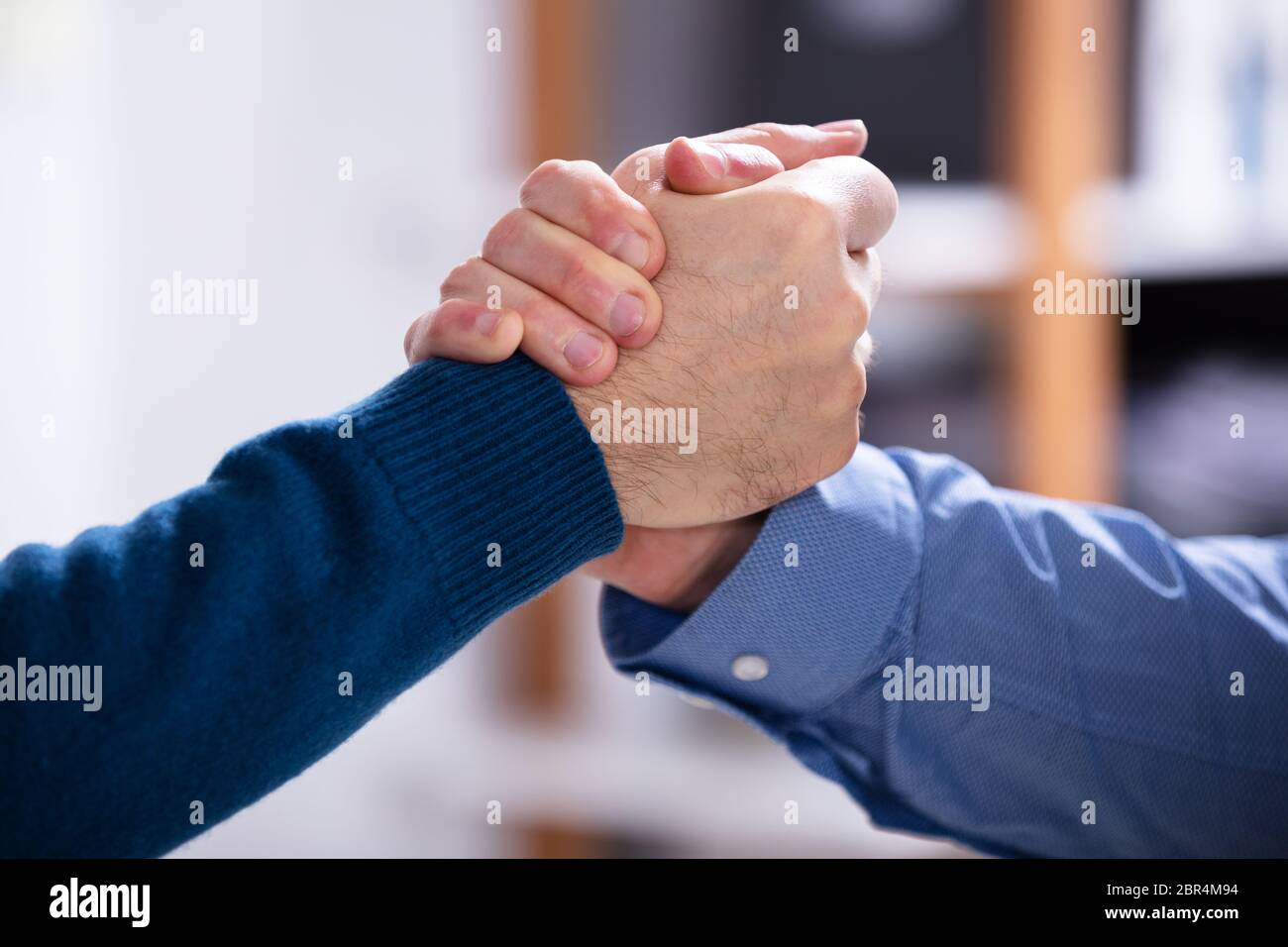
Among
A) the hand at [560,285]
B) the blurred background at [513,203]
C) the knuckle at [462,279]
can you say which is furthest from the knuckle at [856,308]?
the blurred background at [513,203]

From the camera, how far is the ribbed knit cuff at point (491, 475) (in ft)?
1.72

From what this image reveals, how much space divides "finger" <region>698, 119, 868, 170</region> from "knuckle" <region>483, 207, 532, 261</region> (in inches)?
4.6

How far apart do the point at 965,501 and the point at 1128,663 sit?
0.14m

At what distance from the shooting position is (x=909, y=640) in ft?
2.23

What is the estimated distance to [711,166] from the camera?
0.63m

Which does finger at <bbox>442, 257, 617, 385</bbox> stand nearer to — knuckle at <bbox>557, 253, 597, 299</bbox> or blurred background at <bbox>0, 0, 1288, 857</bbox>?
knuckle at <bbox>557, 253, 597, 299</bbox>

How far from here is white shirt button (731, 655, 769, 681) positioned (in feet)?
2.15

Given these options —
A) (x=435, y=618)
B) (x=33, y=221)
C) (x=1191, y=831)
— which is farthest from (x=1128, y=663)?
(x=33, y=221)

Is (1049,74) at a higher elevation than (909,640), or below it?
higher

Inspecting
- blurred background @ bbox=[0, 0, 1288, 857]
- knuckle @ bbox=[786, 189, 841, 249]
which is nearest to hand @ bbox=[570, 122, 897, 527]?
knuckle @ bbox=[786, 189, 841, 249]

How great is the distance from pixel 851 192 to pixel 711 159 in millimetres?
80

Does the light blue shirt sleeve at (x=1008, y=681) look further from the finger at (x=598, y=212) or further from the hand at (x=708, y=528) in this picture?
the finger at (x=598, y=212)

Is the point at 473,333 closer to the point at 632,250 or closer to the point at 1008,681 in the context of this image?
the point at 632,250
